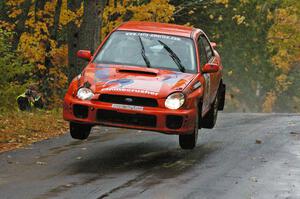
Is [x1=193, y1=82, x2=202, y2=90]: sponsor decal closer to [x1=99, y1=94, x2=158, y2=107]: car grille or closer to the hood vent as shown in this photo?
the hood vent

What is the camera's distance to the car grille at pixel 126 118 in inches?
364

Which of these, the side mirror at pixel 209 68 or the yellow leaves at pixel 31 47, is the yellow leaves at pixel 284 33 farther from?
the side mirror at pixel 209 68

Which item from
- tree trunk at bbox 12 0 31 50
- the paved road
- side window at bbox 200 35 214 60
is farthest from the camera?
tree trunk at bbox 12 0 31 50

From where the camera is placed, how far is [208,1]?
31078 millimetres

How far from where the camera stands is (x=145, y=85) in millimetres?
9367

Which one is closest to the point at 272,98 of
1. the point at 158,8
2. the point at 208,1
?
the point at 208,1

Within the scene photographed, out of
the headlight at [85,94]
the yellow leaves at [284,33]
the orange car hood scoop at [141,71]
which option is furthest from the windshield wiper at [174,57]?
the yellow leaves at [284,33]

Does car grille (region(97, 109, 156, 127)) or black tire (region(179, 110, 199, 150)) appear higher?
car grille (region(97, 109, 156, 127))

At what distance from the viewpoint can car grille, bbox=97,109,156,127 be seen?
9.24m

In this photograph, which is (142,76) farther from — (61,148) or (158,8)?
(158,8)

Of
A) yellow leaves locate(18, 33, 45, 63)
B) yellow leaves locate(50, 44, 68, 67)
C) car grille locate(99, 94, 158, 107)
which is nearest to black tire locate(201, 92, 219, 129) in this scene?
car grille locate(99, 94, 158, 107)

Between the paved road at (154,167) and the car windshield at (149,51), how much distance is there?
1315 mm

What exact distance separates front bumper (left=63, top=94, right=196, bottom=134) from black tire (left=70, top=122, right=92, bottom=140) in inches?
40.3

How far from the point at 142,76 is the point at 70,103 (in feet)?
3.52
